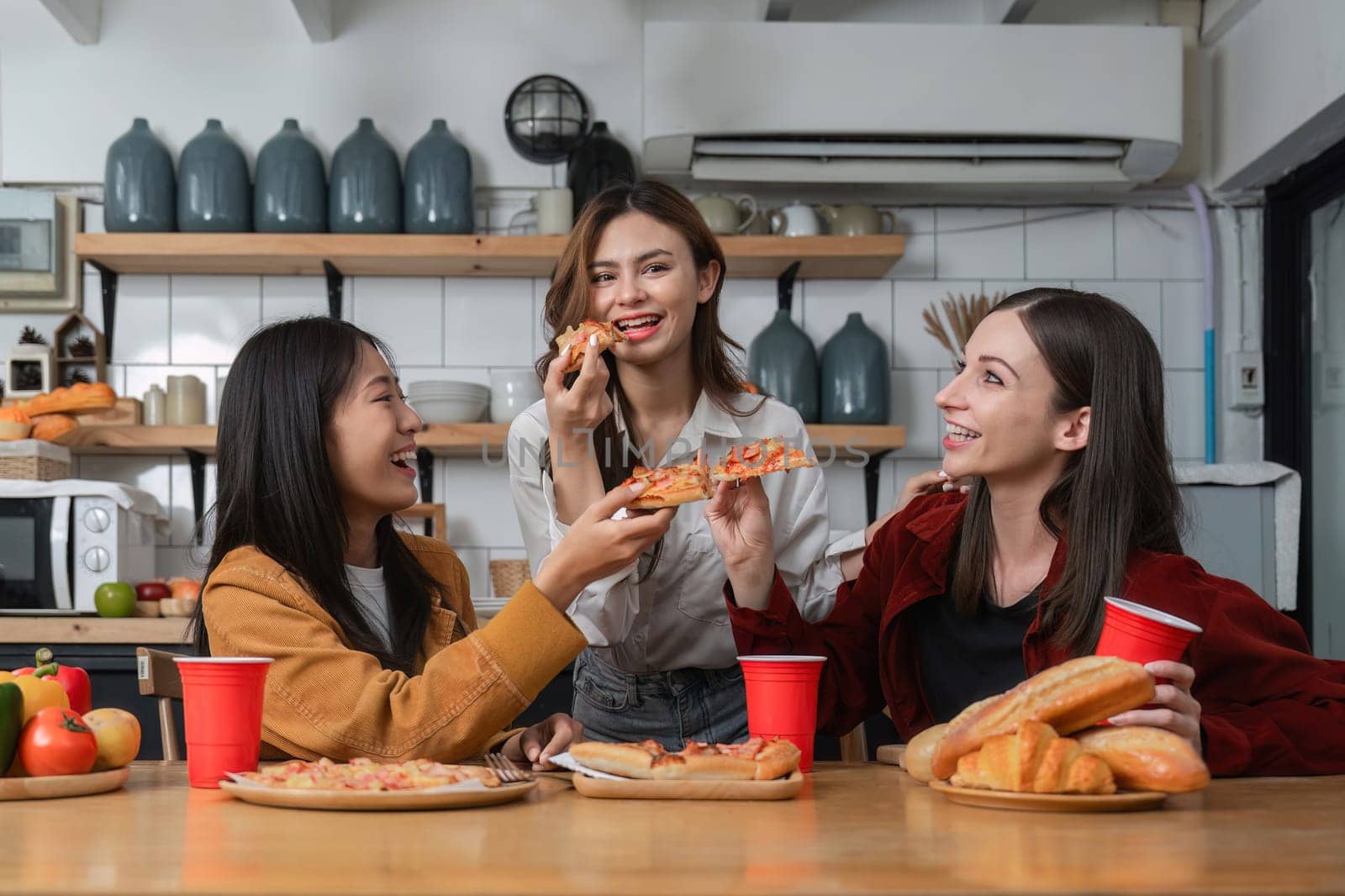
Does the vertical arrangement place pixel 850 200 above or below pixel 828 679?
above

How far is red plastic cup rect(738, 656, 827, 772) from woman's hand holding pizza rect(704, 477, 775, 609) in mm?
348

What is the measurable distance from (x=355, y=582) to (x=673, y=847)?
3.28 feet

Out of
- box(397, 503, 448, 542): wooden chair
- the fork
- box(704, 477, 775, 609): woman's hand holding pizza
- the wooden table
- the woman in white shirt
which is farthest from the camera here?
box(397, 503, 448, 542): wooden chair

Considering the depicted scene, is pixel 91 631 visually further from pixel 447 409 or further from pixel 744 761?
pixel 744 761

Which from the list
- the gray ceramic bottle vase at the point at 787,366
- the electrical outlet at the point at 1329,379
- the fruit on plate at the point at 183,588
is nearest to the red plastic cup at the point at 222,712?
the fruit on plate at the point at 183,588

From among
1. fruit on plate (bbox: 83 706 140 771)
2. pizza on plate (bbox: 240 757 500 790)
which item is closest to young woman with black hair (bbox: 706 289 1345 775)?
pizza on plate (bbox: 240 757 500 790)

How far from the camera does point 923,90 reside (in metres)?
3.91

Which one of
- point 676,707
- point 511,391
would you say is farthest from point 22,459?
point 676,707

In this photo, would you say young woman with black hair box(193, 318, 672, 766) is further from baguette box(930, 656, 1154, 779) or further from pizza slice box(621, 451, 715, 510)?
baguette box(930, 656, 1154, 779)

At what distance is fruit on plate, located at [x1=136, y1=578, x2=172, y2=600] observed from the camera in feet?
11.9

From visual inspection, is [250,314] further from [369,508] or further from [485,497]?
[369,508]

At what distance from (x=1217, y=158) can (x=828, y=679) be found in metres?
3.11

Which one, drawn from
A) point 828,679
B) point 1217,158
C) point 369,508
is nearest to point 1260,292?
point 1217,158

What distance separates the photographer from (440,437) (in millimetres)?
3822
